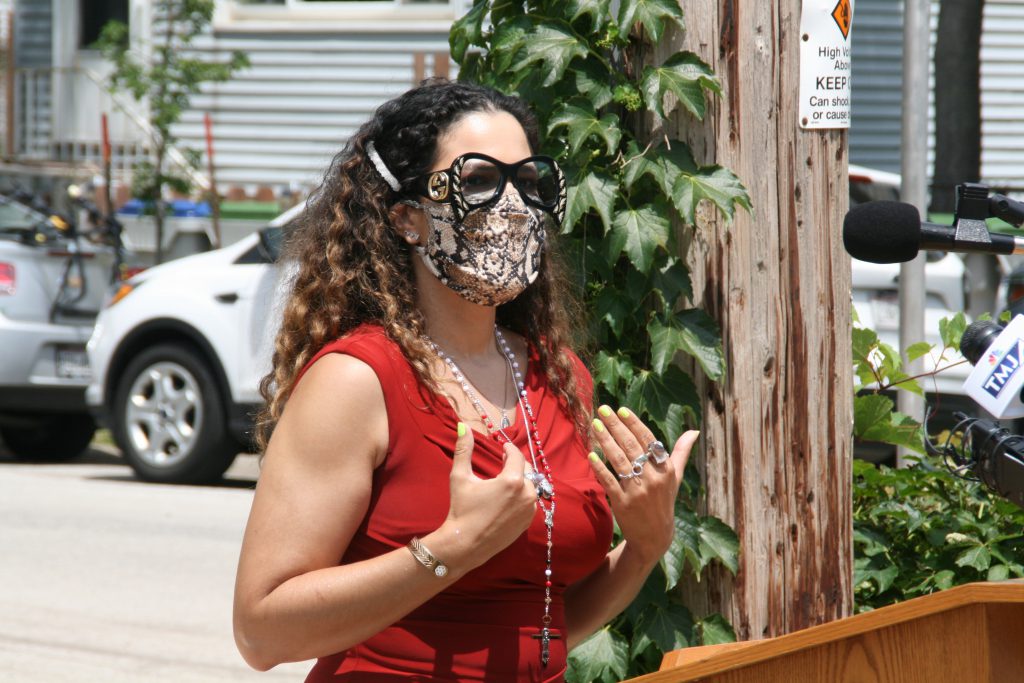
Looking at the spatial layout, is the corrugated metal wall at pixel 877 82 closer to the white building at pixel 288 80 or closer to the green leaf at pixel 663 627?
the white building at pixel 288 80

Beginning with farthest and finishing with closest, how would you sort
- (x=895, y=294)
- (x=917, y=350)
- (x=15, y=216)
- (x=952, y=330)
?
(x=15, y=216), (x=895, y=294), (x=917, y=350), (x=952, y=330)

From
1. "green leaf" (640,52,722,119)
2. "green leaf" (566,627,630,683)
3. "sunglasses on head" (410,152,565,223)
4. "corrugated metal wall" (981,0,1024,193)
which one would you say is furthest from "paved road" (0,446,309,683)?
"corrugated metal wall" (981,0,1024,193)

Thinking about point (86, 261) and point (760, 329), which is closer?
point (760, 329)

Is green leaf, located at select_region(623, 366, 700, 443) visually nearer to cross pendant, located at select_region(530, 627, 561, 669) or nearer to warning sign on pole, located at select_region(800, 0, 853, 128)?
warning sign on pole, located at select_region(800, 0, 853, 128)

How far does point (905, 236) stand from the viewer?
196cm

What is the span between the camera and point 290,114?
659 inches

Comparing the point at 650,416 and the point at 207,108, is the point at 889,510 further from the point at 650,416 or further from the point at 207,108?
the point at 207,108

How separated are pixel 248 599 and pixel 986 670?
1.04 m

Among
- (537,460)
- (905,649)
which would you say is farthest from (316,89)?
(905,649)

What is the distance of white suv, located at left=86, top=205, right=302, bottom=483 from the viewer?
875 centimetres

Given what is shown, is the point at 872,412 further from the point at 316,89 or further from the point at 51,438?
the point at 316,89

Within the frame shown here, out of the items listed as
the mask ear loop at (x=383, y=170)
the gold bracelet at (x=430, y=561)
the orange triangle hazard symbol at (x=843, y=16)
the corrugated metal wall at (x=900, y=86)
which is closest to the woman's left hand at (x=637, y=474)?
the gold bracelet at (x=430, y=561)

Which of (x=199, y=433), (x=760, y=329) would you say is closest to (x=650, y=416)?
(x=760, y=329)

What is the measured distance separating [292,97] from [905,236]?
1535 centimetres
